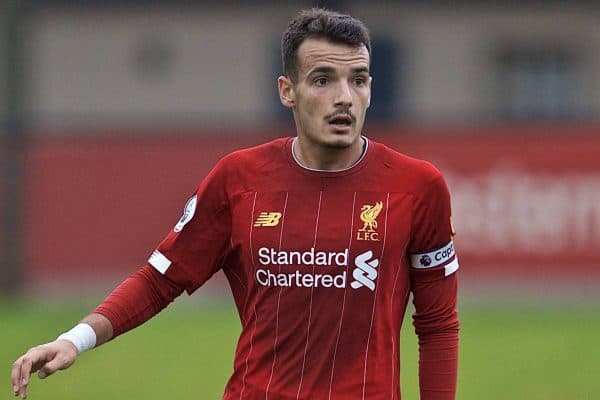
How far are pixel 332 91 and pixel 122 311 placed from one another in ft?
3.57

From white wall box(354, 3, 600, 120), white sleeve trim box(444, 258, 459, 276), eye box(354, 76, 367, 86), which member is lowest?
white wall box(354, 3, 600, 120)

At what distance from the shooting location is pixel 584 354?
45.3ft

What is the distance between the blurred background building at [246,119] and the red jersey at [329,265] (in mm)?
13107

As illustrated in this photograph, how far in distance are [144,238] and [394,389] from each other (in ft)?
46.2

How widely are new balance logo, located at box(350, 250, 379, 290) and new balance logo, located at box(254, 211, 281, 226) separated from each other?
32 cm

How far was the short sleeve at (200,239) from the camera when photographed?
5.68m

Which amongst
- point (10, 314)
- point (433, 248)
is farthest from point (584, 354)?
point (433, 248)

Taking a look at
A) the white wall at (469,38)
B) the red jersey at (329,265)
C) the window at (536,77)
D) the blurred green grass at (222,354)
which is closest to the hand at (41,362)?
the red jersey at (329,265)

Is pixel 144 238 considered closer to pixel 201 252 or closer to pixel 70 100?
pixel 70 100

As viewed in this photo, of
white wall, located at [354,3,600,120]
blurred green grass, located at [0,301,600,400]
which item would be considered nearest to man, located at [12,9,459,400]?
blurred green grass, located at [0,301,600,400]

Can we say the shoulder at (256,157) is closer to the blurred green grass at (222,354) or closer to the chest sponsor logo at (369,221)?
the chest sponsor logo at (369,221)

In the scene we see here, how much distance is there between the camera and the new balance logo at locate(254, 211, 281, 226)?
5.53 meters

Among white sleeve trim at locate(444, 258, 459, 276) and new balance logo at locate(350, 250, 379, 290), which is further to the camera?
white sleeve trim at locate(444, 258, 459, 276)

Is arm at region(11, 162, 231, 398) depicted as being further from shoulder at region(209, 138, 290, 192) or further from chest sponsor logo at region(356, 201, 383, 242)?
chest sponsor logo at region(356, 201, 383, 242)
